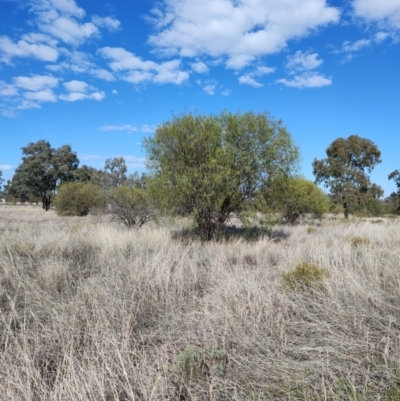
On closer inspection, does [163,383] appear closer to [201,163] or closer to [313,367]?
[313,367]

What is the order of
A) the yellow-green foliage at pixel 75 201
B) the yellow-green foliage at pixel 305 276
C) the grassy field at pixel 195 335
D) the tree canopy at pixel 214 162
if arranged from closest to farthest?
the grassy field at pixel 195 335 < the yellow-green foliage at pixel 305 276 < the tree canopy at pixel 214 162 < the yellow-green foliage at pixel 75 201

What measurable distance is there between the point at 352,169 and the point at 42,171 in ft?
134

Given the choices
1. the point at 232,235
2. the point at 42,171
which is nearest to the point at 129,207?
the point at 232,235

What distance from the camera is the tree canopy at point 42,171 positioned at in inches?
1781

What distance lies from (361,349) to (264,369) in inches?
38.4

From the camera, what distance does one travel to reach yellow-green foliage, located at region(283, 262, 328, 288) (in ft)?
16.9

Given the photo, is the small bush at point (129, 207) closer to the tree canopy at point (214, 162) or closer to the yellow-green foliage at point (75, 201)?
the tree canopy at point (214, 162)

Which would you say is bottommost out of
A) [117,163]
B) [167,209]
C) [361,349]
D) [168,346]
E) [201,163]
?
[168,346]

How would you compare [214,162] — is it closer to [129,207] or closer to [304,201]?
[129,207]

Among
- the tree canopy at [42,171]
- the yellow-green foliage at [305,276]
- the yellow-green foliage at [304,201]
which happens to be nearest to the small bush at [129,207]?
the yellow-green foliage at [304,201]

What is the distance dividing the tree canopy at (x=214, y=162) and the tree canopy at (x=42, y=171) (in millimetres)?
40017

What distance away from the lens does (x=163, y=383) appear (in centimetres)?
285

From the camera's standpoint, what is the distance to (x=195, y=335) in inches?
146

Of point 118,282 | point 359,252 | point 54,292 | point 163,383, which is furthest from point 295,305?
point 359,252
